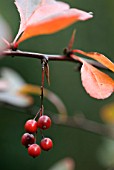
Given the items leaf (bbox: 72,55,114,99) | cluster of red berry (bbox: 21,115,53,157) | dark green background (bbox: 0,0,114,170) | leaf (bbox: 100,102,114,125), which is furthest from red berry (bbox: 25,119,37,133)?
dark green background (bbox: 0,0,114,170)

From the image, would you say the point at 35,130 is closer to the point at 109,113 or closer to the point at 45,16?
the point at 45,16

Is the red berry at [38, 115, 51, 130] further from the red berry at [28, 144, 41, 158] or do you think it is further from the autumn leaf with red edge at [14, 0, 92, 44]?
the autumn leaf with red edge at [14, 0, 92, 44]

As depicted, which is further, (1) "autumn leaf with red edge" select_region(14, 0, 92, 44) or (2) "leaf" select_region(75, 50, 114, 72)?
(2) "leaf" select_region(75, 50, 114, 72)

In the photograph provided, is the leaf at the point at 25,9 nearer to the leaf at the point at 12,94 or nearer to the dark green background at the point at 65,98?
the leaf at the point at 12,94

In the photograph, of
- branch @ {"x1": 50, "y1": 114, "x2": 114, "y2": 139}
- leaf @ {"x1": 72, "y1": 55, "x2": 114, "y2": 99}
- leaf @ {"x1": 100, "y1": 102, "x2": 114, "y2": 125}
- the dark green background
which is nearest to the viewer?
leaf @ {"x1": 72, "y1": 55, "x2": 114, "y2": 99}

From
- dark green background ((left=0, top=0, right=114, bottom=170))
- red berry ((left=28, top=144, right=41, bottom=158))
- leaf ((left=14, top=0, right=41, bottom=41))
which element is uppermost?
leaf ((left=14, top=0, right=41, bottom=41))

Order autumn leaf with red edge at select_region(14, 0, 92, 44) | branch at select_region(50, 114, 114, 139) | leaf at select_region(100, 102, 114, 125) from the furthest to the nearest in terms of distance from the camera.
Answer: leaf at select_region(100, 102, 114, 125) → branch at select_region(50, 114, 114, 139) → autumn leaf with red edge at select_region(14, 0, 92, 44)
